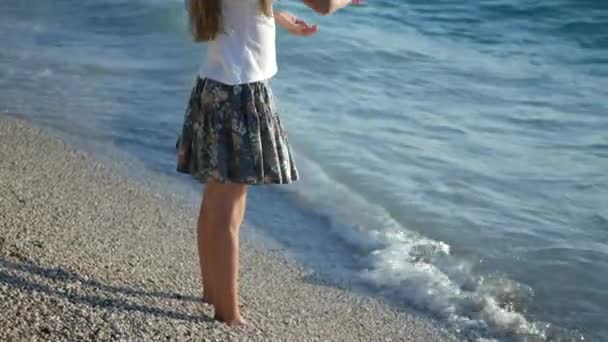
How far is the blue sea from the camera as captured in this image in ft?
16.6

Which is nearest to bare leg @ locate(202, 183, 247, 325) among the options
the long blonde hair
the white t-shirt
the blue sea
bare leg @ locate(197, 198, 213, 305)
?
bare leg @ locate(197, 198, 213, 305)

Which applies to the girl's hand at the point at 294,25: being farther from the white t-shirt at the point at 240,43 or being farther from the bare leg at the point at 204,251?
the bare leg at the point at 204,251

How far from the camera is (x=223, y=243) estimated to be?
3723mm

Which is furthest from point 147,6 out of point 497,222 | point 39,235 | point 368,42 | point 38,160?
point 39,235

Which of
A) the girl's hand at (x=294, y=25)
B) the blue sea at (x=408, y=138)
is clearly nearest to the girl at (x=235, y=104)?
the girl's hand at (x=294, y=25)

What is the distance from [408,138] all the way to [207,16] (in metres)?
3.93

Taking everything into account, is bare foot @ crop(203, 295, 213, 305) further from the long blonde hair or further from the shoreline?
the long blonde hair

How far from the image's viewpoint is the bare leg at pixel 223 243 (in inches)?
145

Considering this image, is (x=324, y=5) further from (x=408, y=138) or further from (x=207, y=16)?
(x=408, y=138)

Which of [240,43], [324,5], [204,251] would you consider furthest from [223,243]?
[324,5]

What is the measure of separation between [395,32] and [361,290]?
754 cm

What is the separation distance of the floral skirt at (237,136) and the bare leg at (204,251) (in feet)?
0.65

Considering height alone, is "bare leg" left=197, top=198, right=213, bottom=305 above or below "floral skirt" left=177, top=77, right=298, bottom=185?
below

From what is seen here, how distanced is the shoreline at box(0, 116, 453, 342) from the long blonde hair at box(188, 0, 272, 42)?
1.02m
